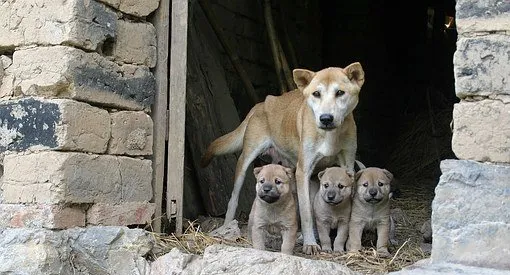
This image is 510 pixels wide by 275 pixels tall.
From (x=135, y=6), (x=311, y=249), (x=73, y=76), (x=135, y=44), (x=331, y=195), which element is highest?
(x=135, y=6)

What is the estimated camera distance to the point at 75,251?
5.23m

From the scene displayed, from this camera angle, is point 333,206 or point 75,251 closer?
point 75,251

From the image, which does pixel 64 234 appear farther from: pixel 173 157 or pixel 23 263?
pixel 173 157

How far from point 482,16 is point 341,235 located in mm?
2376

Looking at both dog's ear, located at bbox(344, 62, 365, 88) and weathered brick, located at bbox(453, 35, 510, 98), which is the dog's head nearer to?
dog's ear, located at bbox(344, 62, 365, 88)

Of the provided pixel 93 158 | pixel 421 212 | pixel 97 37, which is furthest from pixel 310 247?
pixel 421 212

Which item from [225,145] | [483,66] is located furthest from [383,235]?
[483,66]

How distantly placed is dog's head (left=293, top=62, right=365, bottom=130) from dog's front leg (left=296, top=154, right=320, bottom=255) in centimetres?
44

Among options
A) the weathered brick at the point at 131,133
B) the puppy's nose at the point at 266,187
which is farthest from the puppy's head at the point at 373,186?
the weathered brick at the point at 131,133

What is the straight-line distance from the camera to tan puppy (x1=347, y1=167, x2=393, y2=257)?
6004mm

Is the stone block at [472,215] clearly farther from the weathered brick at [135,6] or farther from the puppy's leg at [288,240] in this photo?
the weathered brick at [135,6]

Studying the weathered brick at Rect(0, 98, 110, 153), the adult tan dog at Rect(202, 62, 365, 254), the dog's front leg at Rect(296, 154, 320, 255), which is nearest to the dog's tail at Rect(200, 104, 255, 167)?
the adult tan dog at Rect(202, 62, 365, 254)

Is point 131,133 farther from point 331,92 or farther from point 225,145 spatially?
point 225,145

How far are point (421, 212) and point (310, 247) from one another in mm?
2669
